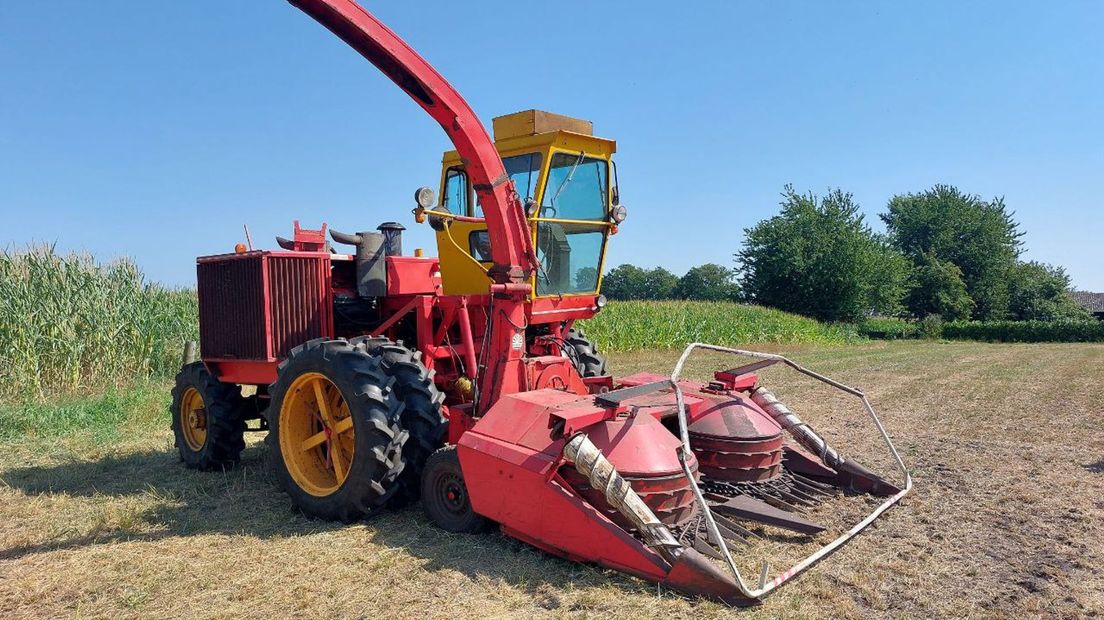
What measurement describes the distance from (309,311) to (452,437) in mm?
1866

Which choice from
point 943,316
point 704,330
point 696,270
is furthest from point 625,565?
point 696,270

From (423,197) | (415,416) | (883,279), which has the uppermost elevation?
(883,279)

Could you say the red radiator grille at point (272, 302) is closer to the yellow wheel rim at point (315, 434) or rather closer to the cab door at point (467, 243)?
the yellow wheel rim at point (315, 434)

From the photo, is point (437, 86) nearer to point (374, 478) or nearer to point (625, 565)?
point (374, 478)

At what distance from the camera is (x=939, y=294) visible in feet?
149

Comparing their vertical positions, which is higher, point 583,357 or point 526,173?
point 526,173

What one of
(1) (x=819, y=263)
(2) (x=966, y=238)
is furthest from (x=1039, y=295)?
(1) (x=819, y=263)

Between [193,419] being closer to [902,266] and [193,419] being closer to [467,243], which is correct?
[467,243]

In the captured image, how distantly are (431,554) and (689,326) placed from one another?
20.0 m

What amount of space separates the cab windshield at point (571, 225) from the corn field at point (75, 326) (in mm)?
7984

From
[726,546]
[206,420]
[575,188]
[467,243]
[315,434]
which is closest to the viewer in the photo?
[726,546]

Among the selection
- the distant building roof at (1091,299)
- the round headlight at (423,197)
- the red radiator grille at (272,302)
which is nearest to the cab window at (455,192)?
the red radiator grille at (272,302)

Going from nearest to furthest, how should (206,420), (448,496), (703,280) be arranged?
(448,496) < (206,420) < (703,280)

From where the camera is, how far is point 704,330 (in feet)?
77.7
